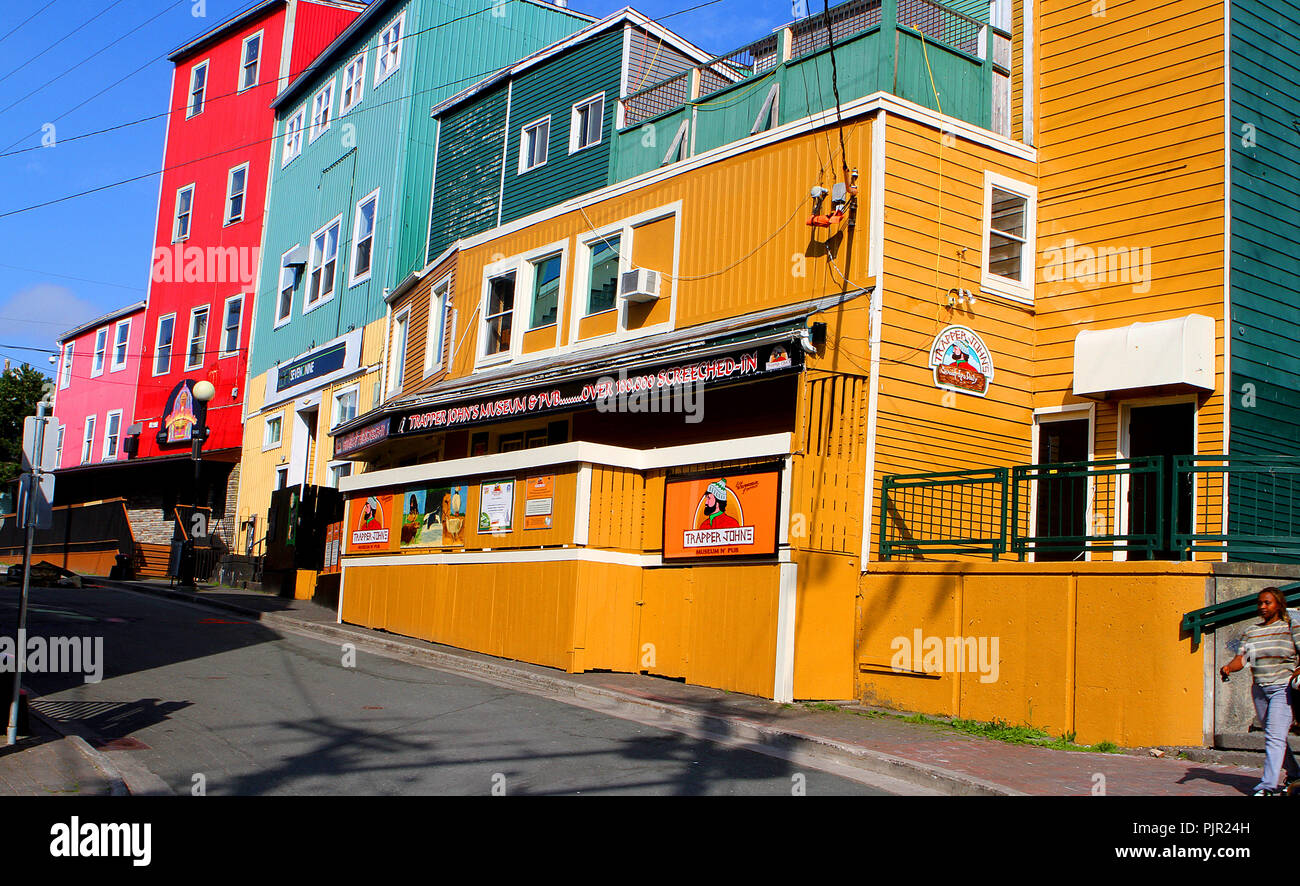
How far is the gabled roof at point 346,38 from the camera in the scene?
96.6 ft

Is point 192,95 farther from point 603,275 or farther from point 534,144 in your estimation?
point 603,275

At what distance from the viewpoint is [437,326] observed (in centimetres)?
2300

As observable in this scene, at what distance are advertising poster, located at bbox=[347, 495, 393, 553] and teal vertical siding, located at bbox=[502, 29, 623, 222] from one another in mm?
6621

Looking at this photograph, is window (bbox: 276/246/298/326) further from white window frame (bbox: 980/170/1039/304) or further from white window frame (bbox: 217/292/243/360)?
white window frame (bbox: 980/170/1039/304)

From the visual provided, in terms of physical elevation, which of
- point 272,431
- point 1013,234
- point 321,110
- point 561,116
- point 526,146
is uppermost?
point 321,110

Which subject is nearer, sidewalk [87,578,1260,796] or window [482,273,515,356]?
sidewalk [87,578,1260,796]

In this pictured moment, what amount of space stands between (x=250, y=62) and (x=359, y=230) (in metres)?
11.1

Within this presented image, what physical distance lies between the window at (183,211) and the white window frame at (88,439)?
8.29 meters

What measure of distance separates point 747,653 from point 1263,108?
30.0ft

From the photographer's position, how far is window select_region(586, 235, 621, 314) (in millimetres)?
18562

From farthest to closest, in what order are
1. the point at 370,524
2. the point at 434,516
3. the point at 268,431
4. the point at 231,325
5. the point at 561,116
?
the point at 231,325
the point at 268,431
the point at 561,116
the point at 370,524
the point at 434,516

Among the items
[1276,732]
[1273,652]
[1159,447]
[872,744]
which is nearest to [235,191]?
[1159,447]

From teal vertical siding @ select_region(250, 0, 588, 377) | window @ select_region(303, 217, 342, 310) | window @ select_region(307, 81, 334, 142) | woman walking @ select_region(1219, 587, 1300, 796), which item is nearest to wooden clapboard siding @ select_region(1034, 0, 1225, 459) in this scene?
woman walking @ select_region(1219, 587, 1300, 796)
